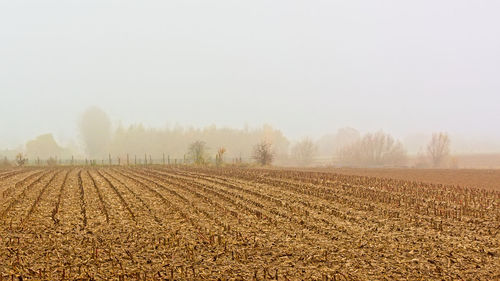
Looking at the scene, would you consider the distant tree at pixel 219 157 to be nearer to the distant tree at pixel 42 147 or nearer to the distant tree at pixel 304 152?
the distant tree at pixel 304 152

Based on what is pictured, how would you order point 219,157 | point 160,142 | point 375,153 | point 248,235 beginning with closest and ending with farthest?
point 248,235 → point 219,157 → point 375,153 → point 160,142

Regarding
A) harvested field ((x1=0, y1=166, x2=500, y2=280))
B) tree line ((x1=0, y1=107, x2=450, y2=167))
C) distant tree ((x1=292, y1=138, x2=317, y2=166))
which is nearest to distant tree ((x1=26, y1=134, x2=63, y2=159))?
tree line ((x1=0, y1=107, x2=450, y2=167))

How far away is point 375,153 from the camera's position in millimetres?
93875

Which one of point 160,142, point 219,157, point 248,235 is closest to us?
point 248,235

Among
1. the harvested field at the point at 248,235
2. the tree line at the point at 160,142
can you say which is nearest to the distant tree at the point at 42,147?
the tree line at the point at 160,142

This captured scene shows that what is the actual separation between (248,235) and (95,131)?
375 ft

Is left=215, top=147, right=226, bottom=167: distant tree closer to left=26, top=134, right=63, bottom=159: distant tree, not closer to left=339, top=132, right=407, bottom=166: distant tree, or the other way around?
left=339, top=132, right=407, bottom=166: distant tree

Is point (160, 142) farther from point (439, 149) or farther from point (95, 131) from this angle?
point (439, 149)

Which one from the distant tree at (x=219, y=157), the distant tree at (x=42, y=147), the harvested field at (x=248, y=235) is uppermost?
the distant tree at (x=42, y=147)

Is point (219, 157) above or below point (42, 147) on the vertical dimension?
below

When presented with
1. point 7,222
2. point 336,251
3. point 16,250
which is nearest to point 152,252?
point 16,250

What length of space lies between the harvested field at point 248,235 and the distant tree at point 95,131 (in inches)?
3762

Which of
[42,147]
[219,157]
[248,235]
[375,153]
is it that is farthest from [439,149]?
[42,147]

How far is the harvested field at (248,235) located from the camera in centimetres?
1182
